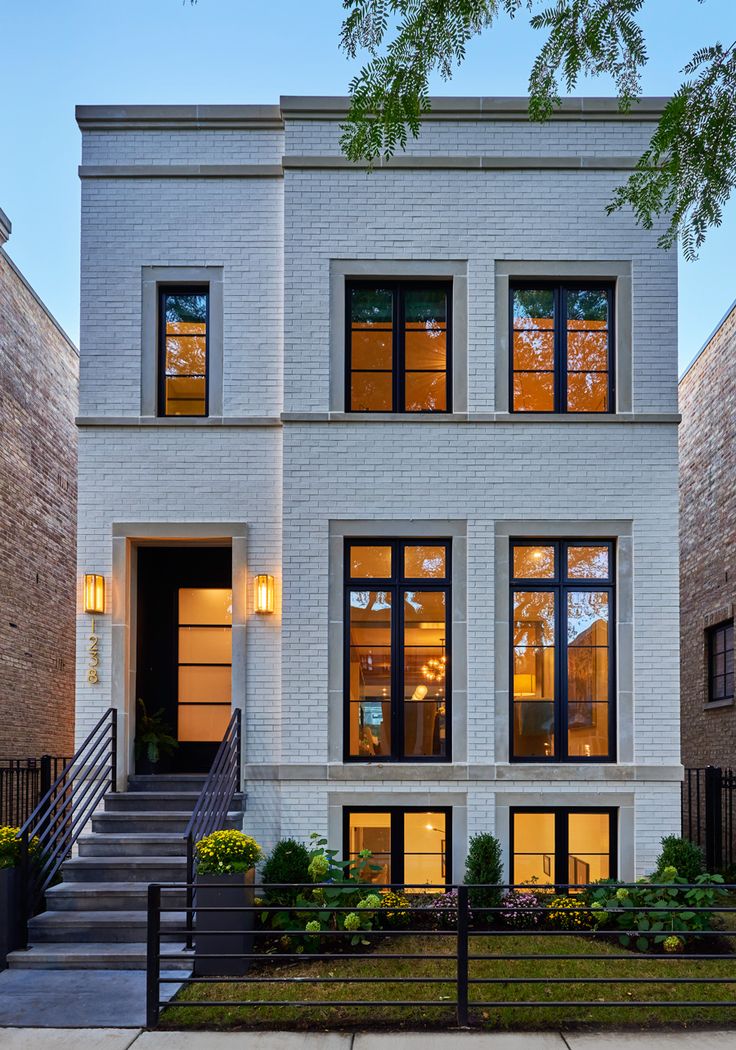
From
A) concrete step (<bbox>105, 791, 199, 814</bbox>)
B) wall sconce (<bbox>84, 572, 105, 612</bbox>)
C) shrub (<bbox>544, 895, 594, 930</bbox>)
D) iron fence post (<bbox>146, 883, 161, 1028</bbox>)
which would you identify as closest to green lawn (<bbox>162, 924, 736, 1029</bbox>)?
iron fence post (<bbox>146, 883, 161, 1028</bbox>)

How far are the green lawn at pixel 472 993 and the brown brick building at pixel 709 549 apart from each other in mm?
7204

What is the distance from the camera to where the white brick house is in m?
10.5

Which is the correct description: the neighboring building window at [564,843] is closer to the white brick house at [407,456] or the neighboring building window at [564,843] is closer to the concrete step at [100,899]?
the white brick house at [407,456]

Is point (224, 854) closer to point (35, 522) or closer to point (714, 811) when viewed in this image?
point (714, 811)

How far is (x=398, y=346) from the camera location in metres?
11.0

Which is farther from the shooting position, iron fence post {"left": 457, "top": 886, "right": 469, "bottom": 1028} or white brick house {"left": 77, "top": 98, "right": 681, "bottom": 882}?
white brick house {"left": 77, "top": 98, "right": 681, "bottom": 882}

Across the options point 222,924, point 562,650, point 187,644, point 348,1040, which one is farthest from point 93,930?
point 562,650

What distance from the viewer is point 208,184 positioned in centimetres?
1123

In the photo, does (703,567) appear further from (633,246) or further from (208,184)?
(208,184)

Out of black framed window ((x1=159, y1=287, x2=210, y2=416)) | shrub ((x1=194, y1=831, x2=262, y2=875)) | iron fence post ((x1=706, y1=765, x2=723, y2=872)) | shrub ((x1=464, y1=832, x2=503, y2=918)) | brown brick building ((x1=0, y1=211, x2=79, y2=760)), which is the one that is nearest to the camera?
shrub ((x1=194, y1=831, x2=262, y2=875))

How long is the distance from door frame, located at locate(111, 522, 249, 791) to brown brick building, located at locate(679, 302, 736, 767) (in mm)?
8057

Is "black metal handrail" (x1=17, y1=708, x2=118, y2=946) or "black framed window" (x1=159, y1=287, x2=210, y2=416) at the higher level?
"black framed window" (x1=159, y1=287, x2=210, y2=416)

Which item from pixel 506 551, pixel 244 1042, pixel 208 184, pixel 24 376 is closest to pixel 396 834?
pixel 506 551

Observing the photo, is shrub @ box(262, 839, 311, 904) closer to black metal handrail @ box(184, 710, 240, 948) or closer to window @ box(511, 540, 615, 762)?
black metal handrail @ box(184, 710, 240, 948)
